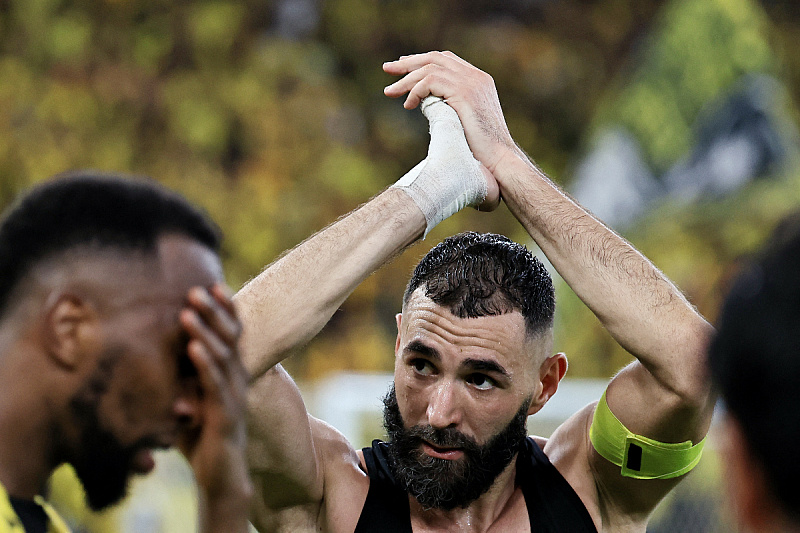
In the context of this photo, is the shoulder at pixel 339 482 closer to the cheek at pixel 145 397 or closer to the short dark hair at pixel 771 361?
the cheek at pixel 145 397

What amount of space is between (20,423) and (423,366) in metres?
1.49

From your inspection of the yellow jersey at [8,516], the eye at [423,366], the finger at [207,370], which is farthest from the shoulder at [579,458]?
the yellow jersey at [8,516]

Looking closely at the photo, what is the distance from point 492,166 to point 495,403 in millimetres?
738

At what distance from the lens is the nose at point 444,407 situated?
2.56 metres

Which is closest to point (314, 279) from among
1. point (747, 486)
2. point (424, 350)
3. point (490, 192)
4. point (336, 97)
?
point (424, 350)

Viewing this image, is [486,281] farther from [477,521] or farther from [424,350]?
[477,521]

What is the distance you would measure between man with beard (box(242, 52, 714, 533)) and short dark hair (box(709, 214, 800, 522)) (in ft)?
5.04

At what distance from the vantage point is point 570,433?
2957mm

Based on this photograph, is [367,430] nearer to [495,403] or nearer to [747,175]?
[495,403]

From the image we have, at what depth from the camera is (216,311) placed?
1.41 m

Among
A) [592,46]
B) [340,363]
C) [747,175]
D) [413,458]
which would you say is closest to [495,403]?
[413,458]

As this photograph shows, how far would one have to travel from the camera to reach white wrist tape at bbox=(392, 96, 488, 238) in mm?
2619

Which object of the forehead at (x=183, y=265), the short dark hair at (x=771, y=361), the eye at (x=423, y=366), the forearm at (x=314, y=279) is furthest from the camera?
the eye at (x=423, y=366)

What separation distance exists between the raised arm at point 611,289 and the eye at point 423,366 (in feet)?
1.58
